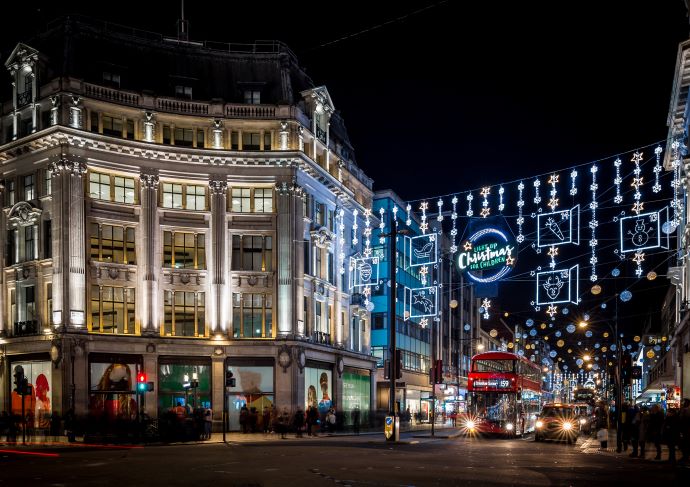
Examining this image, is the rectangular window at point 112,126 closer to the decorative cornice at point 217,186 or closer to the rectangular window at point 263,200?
the decorative cornice at point 217,186

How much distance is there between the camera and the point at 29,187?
46.3 m

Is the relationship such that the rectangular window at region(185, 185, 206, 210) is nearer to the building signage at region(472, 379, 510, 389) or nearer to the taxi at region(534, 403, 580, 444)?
the building signage at region(472, 379, 510, 389)

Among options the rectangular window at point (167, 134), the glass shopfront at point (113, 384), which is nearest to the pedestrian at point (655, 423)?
the glass shopfront at point (113, 384)

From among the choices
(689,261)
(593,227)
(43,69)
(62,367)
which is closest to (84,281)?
(62,367)

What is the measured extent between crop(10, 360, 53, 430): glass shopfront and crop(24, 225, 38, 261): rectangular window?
241 inches

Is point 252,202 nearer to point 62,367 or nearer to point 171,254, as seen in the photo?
point 171,254

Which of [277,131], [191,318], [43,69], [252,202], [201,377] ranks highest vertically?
[43,69]

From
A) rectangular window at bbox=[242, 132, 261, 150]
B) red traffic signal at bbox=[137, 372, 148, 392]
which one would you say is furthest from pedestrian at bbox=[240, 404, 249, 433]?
rectangular window at bbox=[242, 132, 261, 150]

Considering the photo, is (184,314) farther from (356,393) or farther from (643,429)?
(643,429)

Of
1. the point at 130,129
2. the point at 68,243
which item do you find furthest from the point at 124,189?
the point at 68,243

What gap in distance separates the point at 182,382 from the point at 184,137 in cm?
1500

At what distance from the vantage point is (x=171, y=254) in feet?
156

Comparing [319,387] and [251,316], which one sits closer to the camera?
[251,316]

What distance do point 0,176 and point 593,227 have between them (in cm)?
3614
